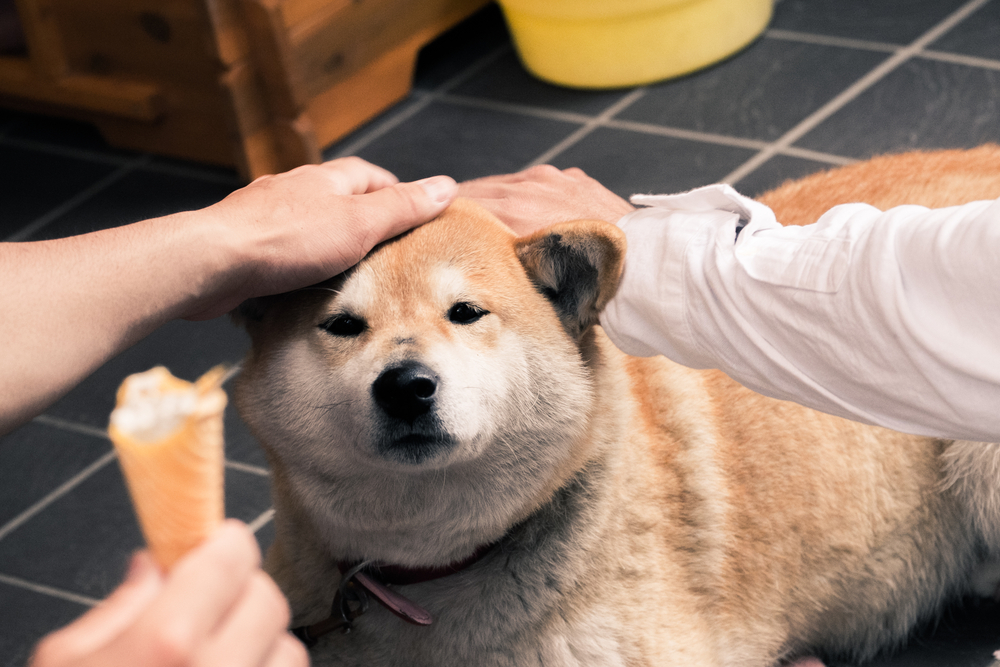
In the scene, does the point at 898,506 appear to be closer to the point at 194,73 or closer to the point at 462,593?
the point at 462,593

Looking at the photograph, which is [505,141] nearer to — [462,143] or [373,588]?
[462,143]

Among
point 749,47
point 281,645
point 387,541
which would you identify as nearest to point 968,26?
point 749,47

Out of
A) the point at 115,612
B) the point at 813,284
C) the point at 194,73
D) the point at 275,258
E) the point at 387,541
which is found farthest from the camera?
the point at 194,73

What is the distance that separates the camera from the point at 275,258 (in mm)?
1375

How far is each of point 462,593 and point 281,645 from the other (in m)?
0.75

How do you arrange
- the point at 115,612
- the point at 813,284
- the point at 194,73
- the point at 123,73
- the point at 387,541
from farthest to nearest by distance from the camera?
1. the point at 123,73
2. the point at 194,73
3. the point at 387,541
4. the point at 813,284
5. the point at 115,612

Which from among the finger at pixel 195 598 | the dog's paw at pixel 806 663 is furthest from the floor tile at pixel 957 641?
the finger at pixel 195 598

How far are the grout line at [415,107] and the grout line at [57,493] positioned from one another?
1.45 m

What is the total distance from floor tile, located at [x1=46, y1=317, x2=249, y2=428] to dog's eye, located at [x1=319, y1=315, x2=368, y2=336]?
4.82ft

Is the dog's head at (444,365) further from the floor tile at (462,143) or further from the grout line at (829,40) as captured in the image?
the grout line at (829,40)

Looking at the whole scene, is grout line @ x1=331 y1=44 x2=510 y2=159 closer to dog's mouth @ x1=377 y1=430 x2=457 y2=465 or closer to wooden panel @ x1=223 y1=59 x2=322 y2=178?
wooden panel @ x1=223 y1=59 x2=322 y2=178

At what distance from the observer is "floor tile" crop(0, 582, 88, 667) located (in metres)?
2.08

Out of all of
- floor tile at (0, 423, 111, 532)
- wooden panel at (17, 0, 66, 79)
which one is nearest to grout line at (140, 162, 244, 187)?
wooden panel at (17, 0, 66, 79)

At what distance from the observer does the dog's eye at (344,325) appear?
56.6 inches
